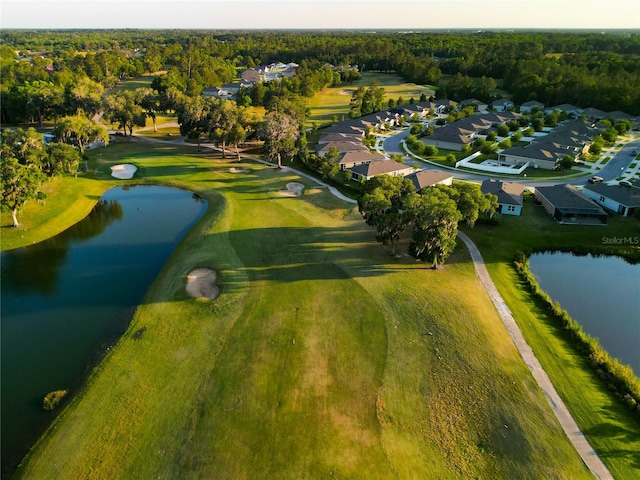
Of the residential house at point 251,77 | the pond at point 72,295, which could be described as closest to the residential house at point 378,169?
the pond at point 72,295

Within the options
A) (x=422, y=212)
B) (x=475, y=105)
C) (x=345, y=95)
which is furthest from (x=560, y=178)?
(x=345, y=95)

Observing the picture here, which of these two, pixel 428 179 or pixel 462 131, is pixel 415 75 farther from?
pixel 428 179

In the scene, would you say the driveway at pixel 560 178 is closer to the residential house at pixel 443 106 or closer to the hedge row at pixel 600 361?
the hedge row at pixel 600 361

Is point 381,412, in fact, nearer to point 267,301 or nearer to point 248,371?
point 248,371

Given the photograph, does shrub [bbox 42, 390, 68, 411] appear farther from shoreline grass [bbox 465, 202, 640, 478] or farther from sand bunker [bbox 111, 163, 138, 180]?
sand bunker [bbox 111, 163, 138, 180]

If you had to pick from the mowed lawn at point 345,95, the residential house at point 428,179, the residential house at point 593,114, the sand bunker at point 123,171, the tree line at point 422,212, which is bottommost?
the sand bunker at point 123,171

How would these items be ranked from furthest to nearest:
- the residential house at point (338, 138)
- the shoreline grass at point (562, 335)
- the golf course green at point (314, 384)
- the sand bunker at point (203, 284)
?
the residential house at point (338, 138) → the sand bunker at point (203, 284) → the shoreline grass at point (562, 335) → the golf course green at point (314, 384)

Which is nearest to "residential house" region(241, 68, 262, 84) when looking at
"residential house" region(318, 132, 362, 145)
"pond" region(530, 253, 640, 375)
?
"residential house" region(318, 132, 362, 145)
